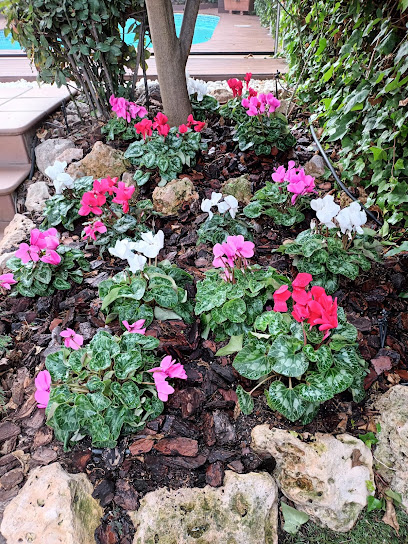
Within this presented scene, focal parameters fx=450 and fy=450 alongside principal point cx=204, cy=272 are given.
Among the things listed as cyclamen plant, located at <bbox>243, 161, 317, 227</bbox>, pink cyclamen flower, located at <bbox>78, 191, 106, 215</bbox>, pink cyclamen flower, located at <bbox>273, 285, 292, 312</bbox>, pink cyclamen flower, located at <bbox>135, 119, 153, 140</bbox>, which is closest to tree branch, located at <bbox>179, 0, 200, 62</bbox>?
pink cyclamen flower, located at <bbox>135, 119, 153, 140</bbox>

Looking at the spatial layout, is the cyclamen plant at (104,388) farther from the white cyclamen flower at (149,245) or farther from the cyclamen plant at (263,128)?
the cyclamen plant at (263,128)

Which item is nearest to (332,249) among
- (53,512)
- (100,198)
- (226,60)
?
(100,198)

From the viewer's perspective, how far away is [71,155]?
3076 mm

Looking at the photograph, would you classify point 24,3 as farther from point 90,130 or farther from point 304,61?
point 304,61

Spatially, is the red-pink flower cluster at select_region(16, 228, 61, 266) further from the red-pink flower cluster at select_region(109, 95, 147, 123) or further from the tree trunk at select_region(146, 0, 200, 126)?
the tree trunk at select_region(146, 0, 200, 126)

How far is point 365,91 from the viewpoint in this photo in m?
2.31

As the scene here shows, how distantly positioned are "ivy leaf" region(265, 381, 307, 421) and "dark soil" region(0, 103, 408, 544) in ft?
0.35

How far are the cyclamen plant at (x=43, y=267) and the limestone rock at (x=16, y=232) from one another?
0.46 m

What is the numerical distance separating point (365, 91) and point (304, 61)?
1.34m

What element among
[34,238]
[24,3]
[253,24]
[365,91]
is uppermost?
[24,3]

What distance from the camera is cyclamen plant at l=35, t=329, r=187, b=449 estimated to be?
4.66 ft

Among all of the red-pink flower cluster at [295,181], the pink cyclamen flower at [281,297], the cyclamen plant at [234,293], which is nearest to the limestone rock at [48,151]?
the red-pink flower cluster at [295,181]

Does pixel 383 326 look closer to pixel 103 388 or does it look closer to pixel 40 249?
pixel 103 388

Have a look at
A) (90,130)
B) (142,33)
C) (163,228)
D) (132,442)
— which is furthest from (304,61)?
(132,442)
